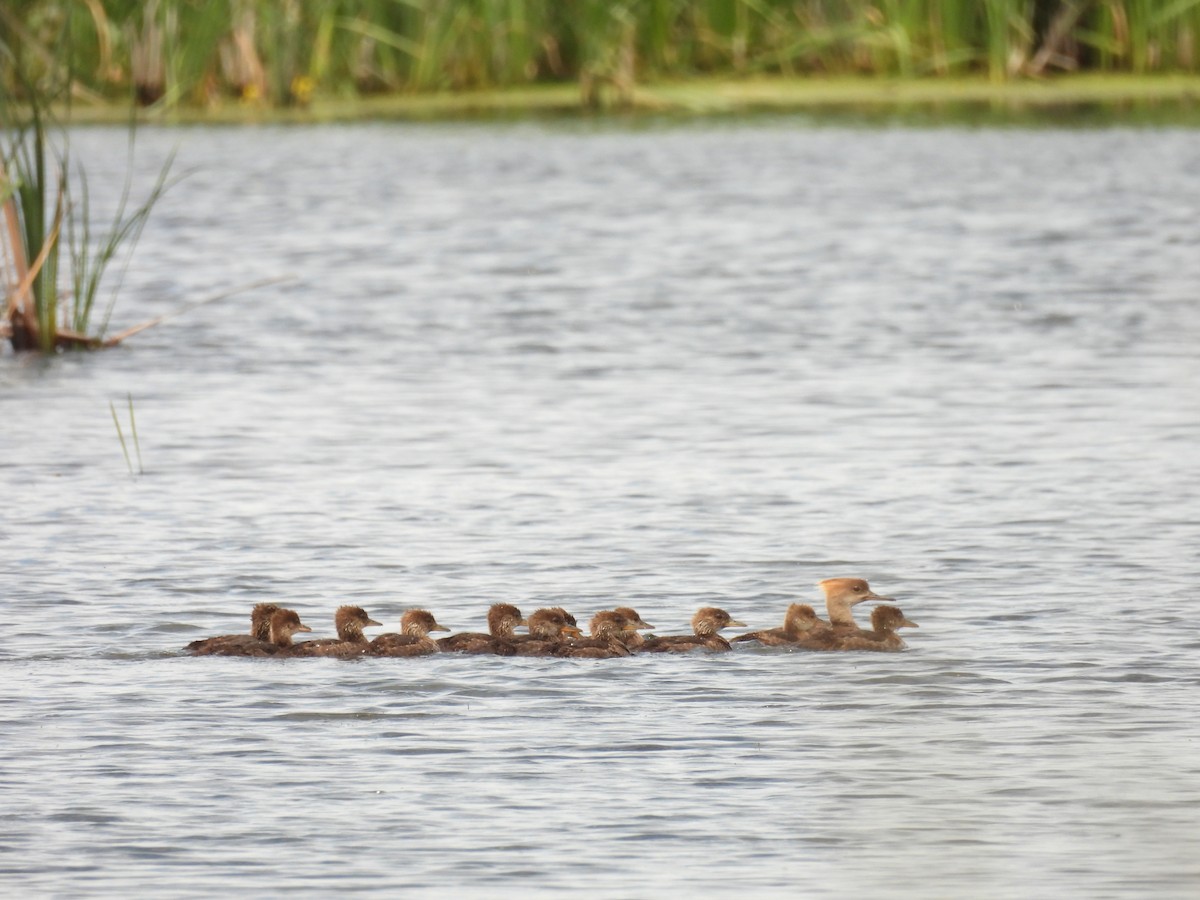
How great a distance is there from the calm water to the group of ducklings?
0.04m

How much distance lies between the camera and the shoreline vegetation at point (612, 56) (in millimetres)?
19578

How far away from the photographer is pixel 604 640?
5.82 meters

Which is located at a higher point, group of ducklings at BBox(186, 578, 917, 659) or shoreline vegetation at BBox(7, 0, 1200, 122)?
shoreline vegetation at BBox(7, 0, 1200, 122)

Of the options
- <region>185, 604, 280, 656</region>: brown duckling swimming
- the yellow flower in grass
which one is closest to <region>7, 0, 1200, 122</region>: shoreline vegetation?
the yellow flower in grass

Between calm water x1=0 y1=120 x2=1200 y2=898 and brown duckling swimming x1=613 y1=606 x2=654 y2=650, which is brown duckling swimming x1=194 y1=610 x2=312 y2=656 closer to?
calm water x1=0 y1=120 x2=1200 y2=898

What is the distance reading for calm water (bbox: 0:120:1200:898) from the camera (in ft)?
15.4

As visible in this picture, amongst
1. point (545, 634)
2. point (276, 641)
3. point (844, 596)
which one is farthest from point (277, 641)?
point (844, 596)

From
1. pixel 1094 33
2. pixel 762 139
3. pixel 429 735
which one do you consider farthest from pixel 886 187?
pixel 429 735

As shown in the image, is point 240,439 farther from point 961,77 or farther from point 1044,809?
point 961,77

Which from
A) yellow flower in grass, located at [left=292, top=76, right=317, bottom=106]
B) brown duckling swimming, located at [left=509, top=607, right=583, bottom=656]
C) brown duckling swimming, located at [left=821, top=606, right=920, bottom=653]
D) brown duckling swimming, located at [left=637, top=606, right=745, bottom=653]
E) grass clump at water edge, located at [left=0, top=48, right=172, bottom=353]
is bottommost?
brown duckling swimming, located at [left=821, top=606, right=920, bottom=653]

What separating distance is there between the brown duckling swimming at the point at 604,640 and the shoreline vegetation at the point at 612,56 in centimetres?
1369

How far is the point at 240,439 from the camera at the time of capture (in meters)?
8.96

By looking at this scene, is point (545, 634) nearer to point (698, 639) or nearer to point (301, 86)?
point (698, 639)

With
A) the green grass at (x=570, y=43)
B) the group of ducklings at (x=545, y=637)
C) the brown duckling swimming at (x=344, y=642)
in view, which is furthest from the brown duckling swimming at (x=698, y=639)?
the green grass at (x=570, y=43)
